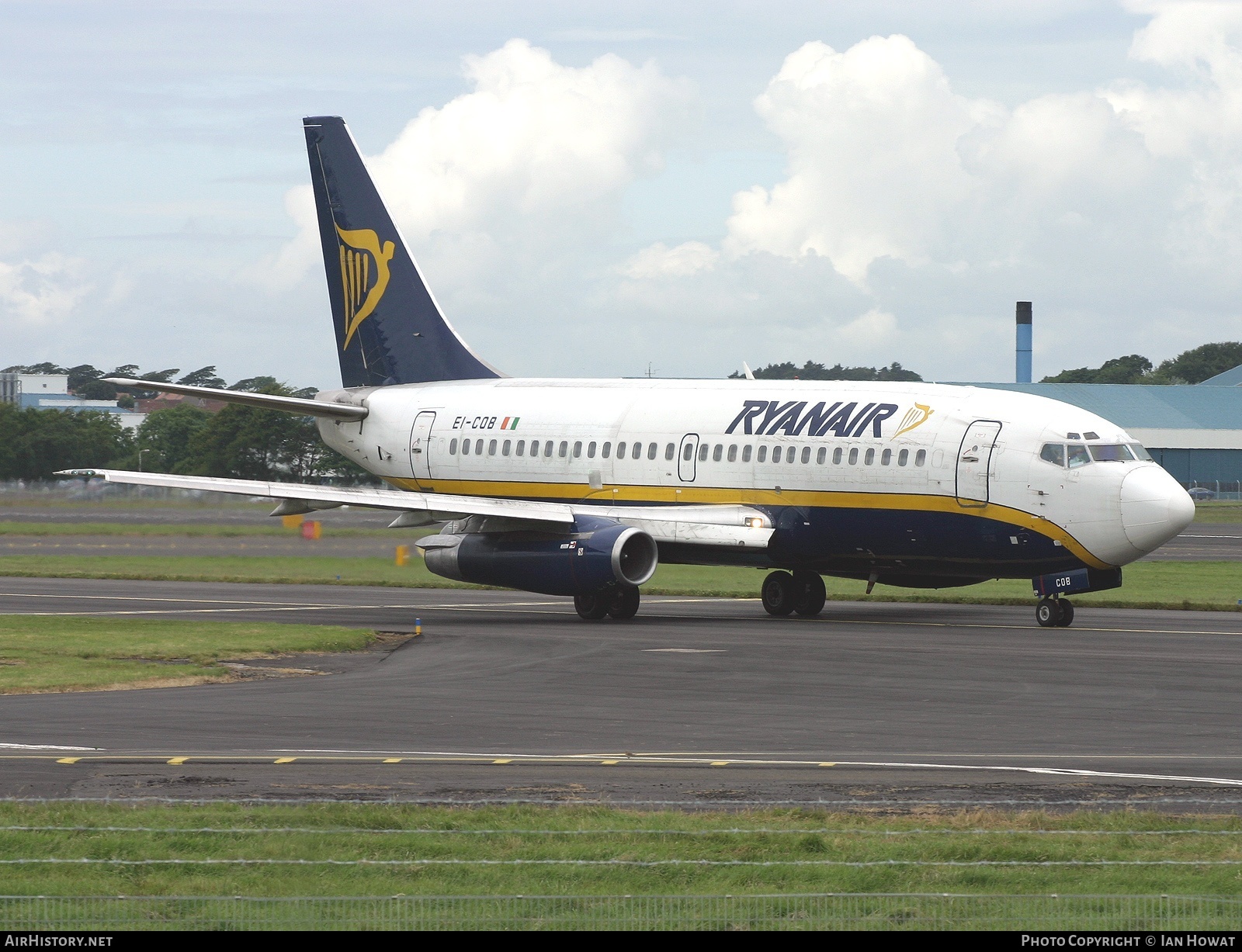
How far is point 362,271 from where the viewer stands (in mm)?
45062

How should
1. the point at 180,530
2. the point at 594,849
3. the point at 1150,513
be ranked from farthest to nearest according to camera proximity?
the point at 180,530 < the point at 1150,513 < the point at 594,849

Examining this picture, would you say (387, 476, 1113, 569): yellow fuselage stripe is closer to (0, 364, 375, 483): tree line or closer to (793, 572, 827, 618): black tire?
(793, 572, 827, 618): black tire

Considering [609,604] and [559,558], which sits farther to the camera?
[609,604]

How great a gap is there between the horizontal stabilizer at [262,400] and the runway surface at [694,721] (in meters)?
6.34

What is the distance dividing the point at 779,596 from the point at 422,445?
1060cm

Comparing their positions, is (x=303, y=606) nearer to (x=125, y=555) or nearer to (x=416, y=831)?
(x=125, y=555)

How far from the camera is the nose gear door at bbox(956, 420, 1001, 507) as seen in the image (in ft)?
107

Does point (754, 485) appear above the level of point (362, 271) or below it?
below

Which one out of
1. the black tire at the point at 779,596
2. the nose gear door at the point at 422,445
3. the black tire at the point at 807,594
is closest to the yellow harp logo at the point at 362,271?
the nose gear door at the point at 422,445

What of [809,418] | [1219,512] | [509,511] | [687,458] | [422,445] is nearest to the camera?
[509,511]

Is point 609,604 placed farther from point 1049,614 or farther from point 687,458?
point 1049,614

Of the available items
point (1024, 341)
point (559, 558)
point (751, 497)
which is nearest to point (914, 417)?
point (751, 497)

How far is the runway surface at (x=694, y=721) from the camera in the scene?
15.6 m

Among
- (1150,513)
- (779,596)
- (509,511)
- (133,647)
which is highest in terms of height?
(1150,513)
